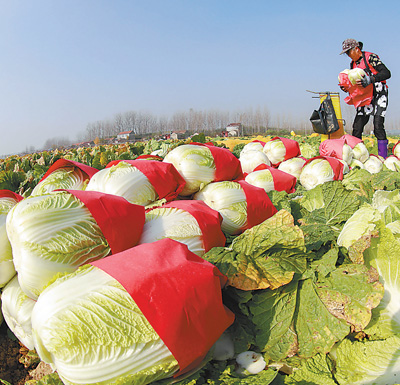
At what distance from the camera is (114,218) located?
1.94 meters

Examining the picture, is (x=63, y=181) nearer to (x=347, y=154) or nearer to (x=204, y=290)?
(x=204, y=290)

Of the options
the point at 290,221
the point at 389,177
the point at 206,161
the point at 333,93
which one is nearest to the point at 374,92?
the point at 333,93

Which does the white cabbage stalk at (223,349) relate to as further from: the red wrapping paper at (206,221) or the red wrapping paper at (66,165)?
the red wrapping paper at (66,165)

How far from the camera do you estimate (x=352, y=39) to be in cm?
803

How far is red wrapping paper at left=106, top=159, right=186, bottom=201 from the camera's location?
272 centimetres

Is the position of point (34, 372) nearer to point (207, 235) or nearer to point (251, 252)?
point (207, 235)

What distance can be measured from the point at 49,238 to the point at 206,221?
1.11 m

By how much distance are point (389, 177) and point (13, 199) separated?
481cm

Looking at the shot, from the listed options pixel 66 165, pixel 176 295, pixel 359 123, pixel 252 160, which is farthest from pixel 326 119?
pixel 176 295

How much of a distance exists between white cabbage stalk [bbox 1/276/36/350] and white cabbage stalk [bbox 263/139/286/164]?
17.5 feet

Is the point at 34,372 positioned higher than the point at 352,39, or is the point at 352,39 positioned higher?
the point at 352,39

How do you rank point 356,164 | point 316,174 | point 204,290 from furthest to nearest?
point 356,164 < point 316,174 < point 204,290

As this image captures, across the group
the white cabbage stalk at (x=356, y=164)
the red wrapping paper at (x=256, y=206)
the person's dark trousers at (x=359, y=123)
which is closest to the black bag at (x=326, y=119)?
the person's dark trousers at (x=359, y=123)

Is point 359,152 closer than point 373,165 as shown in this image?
Yes
